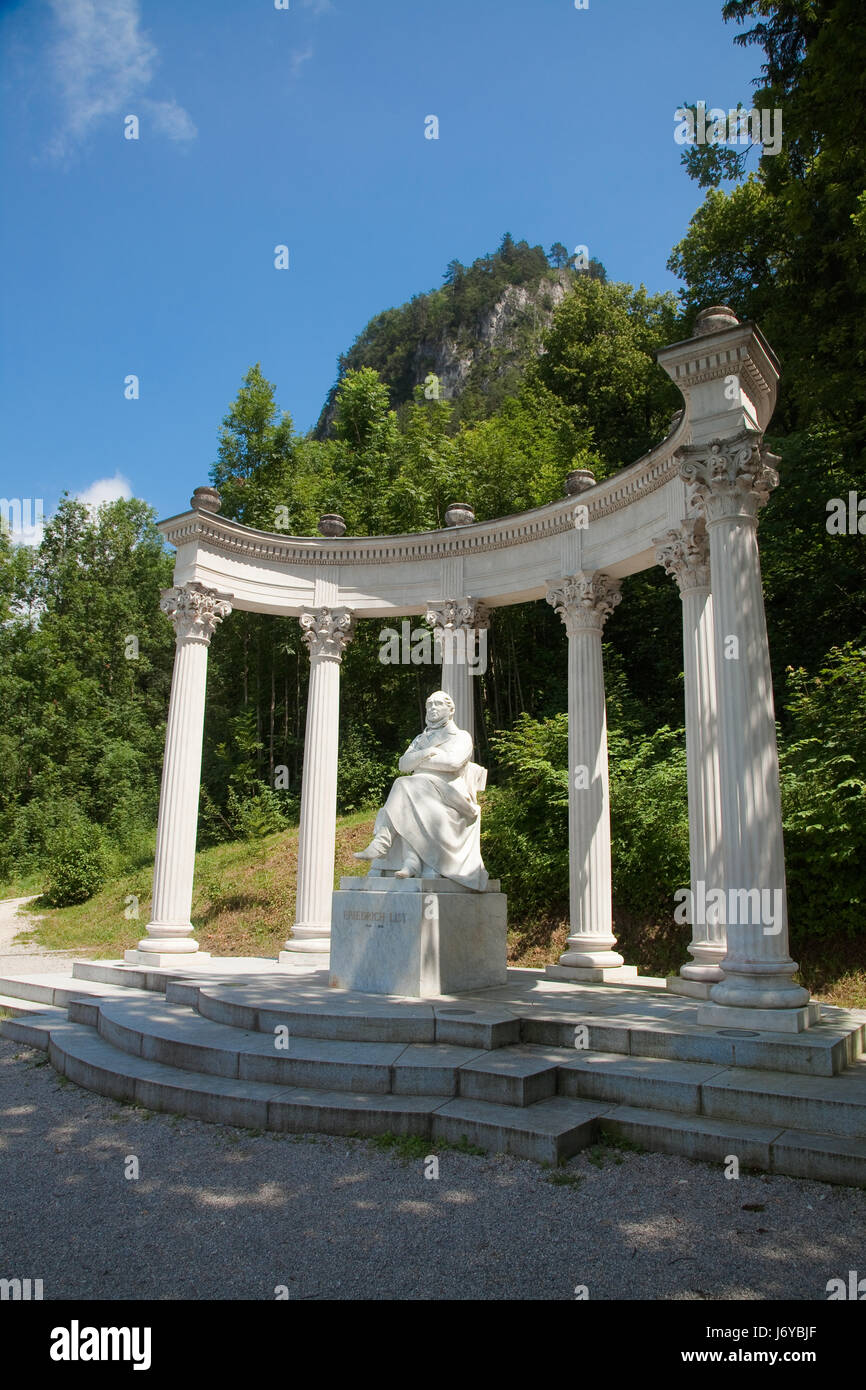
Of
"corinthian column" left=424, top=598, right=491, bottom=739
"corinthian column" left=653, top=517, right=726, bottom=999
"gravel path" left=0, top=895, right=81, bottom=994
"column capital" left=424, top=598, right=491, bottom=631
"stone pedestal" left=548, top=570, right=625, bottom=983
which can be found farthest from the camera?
"gravel path" left=0, top=895, right=81, bottom=994

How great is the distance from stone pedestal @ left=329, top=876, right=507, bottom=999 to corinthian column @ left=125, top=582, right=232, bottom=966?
19.0ft

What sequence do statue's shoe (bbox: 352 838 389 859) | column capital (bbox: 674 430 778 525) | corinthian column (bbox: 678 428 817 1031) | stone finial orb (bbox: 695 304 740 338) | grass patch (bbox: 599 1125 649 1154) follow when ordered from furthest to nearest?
statue's shoe (bbox: 352 838 389 859), stone finial orb (bbox: 695 304 740 338), column capital (bbox: 674 430 778 525), corinthian column (bbox: 678 428 817 1031), grass patch (bbox: 599 1125 649 1154)

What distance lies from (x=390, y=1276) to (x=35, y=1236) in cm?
247

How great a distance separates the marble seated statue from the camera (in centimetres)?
1232

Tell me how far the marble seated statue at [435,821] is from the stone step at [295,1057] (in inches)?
129

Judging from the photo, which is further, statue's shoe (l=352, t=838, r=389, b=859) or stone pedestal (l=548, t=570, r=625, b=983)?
stone pedestal (l=548, t=570, r=625, b=983)

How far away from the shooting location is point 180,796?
674 inches

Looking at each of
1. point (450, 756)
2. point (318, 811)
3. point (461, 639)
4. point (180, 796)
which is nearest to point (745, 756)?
point (450, 756)

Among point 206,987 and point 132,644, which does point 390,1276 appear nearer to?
point 206,987

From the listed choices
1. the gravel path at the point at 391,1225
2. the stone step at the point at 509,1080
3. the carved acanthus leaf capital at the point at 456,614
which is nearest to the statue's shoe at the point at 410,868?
the stone step at the point at 509,1080

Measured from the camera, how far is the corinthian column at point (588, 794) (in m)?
15.2

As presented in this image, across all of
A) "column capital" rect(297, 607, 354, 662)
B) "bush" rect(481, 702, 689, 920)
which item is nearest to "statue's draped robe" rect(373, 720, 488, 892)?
"column capital" rect(297, 607, 354, 662)

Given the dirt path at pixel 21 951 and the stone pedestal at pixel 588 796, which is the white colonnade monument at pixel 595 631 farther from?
the dirt path at pixel 21 951

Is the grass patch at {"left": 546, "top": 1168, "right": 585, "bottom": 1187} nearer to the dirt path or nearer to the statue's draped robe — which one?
the statue's draped robe
